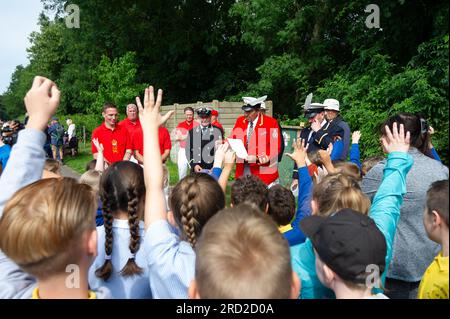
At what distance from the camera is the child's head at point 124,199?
2150mm

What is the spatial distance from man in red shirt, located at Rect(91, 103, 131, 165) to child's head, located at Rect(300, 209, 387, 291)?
5.13 m

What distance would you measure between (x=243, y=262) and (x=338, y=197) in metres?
1.14

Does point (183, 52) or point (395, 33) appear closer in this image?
point (395, 33)

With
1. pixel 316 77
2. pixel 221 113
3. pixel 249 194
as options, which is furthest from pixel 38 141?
pixel 316 77

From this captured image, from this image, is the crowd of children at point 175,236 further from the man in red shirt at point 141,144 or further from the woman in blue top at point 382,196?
the man in red shirt at point 141,144

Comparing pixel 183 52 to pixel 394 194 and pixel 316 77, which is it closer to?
pixel 316 77

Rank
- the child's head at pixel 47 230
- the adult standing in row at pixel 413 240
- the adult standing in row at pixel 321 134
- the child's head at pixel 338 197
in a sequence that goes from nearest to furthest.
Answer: the child's head at pixel 47 230, the child's head at pixel 338 197, the adult standing in row at pixel 413 240, the adult standing in row at pixel 321 134

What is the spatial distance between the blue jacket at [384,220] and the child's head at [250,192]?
2.39ft

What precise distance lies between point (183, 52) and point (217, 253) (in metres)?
22.2

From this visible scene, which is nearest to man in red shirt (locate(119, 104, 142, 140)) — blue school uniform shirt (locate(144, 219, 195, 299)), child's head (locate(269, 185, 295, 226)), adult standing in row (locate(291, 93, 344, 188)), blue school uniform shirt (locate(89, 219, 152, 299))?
adult standing in row (locate(291, 93, 344, 188))

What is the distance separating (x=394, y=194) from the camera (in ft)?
7.56

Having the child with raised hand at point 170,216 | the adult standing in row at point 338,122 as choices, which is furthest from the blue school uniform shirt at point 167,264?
the adult standing in row at point 338,122

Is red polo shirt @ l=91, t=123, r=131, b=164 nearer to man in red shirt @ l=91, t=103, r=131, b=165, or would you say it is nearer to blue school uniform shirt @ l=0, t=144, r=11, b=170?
man in red shirt @ l=91, t=103, r=131, b=165

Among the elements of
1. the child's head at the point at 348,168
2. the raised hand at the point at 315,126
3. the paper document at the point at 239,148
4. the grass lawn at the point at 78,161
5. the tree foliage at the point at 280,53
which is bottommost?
the grass lawn at the point at 78,161
